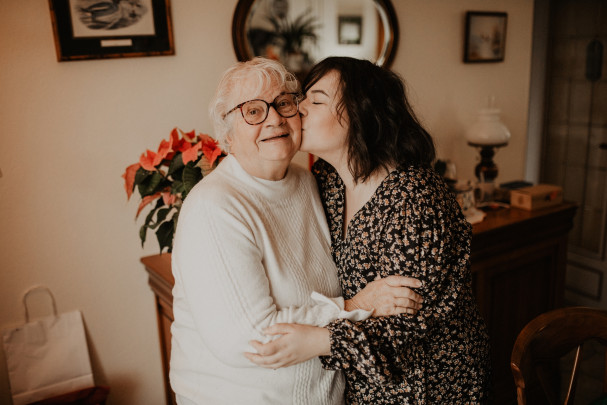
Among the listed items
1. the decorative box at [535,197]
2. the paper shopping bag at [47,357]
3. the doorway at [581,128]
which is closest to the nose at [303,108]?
the paper shopping bag at [47,357]

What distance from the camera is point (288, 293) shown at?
4.42 feet

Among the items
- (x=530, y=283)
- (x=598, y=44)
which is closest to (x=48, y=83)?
(x=530, y=283)

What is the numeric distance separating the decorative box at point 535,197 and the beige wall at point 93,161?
155cm

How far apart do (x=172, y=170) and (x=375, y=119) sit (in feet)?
2.14

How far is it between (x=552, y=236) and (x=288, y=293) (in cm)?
176

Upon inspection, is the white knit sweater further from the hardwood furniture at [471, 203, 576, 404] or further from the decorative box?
the decorative box

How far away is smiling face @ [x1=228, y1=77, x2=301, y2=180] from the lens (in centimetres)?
135

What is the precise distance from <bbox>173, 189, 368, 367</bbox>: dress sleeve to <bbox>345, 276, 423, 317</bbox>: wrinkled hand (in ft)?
0.60

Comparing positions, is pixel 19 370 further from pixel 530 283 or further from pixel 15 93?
pixel 530 283

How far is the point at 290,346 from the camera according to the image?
4.07 feet

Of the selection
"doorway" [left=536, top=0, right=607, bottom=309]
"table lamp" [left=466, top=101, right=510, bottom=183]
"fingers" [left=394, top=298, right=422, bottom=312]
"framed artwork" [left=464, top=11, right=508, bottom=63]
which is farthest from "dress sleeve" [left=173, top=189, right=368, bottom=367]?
"doorway" [left=536, top=0, right=607, bottom=309]

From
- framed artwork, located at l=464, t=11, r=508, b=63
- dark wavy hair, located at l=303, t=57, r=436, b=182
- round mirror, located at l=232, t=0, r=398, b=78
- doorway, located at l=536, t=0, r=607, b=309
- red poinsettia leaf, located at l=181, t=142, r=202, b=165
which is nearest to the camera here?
dark wavy hair, located at l=303, t=57, r=436, b=182

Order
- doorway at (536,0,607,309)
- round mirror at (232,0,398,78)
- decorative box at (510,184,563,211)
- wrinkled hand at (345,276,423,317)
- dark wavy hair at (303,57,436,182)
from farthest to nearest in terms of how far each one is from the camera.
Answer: doorway at (536,0,607,309), decorative box at (510,184,563,211), round mirror at (232,0,398,78), dark wavy hair at (303,57,436,182), wrinkled hand at (345,276,423,317)

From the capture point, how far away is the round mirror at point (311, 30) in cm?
215
